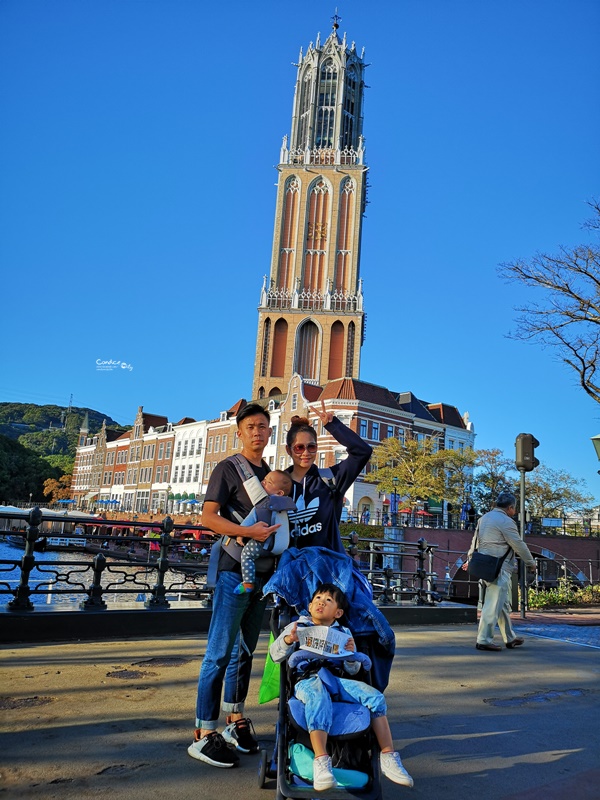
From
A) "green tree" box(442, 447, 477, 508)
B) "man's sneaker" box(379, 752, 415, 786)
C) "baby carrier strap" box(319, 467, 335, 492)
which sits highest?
"green tree" box(442, 447, 477, 508)

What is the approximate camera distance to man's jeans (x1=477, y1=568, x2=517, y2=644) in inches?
303

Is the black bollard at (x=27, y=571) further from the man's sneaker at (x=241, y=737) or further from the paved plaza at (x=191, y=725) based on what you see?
Answer: the man's sneaker at (x=241, y=737)

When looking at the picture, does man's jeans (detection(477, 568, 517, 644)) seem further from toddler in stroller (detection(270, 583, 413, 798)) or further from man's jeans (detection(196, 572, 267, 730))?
toddler in stroller (detection(270, 583, 413, 798))

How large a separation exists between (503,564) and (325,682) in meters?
5.80

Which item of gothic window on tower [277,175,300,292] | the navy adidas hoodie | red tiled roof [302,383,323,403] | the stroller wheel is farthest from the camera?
gothic window on tower [277,175,300,292]

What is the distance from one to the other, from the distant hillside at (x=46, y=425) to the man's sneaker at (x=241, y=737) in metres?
129

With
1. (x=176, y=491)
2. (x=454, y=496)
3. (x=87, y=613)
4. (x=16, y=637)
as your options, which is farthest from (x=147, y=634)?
(x=176, y=491)

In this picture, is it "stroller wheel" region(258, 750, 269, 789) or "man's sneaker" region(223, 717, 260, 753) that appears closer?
"stroller wheel" region(258, 750, 269, 789)

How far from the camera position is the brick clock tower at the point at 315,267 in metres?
63.9

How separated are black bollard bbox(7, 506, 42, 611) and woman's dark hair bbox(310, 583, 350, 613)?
435 centimetres

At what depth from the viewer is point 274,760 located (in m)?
3.04

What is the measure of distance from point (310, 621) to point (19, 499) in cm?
9605

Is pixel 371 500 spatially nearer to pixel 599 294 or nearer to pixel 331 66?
pixel 599 294

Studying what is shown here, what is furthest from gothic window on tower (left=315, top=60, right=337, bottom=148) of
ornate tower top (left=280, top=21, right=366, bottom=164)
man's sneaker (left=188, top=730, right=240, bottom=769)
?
man's sneaker (left=188, top=730, right=240, bottom=769)
